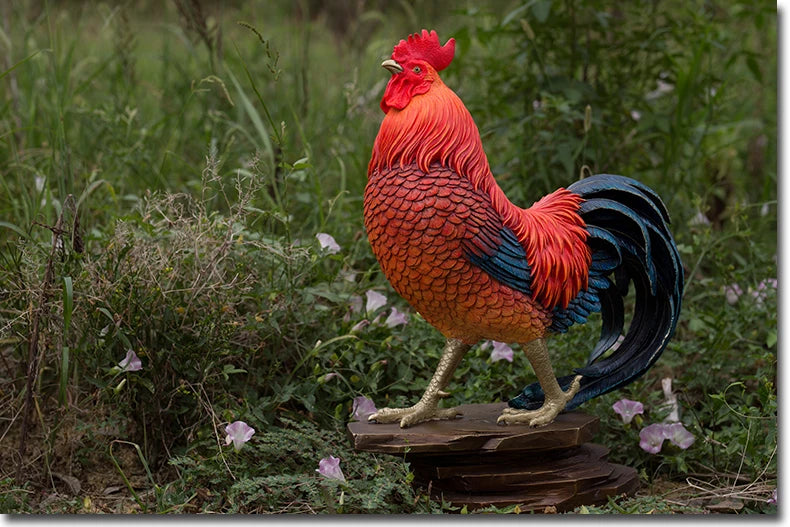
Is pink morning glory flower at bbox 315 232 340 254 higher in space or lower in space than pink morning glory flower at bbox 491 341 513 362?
higher

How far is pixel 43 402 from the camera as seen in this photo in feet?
7.87

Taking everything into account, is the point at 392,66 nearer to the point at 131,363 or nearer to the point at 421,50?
the point at 421,50

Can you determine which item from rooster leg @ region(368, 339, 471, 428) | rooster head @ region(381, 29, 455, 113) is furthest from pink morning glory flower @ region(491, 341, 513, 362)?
rooster head @ region(381, 29, 455, 113)

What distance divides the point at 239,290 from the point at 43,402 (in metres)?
0.65

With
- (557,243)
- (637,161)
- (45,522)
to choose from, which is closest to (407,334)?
(557,243)

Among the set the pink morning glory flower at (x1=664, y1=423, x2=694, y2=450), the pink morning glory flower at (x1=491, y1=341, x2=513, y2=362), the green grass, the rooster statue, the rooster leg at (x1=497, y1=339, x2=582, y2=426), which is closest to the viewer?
the rooster statue

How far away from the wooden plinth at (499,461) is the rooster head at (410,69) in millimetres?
761

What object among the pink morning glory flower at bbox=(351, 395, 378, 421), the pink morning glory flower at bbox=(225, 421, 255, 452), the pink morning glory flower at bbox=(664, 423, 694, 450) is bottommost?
the pink morning glory flower at bbox=(225, 421, 255, 452)

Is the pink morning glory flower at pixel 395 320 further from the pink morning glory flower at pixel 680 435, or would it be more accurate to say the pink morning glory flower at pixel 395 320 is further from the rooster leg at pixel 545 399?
the pink morning glory flower at pixel 680 435

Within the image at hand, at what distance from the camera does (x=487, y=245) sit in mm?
1914

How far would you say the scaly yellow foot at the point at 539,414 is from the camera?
2.08 meters

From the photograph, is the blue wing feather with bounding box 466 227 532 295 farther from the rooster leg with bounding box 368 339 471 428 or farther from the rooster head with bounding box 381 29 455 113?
the rooster head with bounding box 381 29 455 113

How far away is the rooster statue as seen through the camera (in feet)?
6.26

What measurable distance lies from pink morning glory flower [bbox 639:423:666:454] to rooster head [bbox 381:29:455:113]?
110 cm
